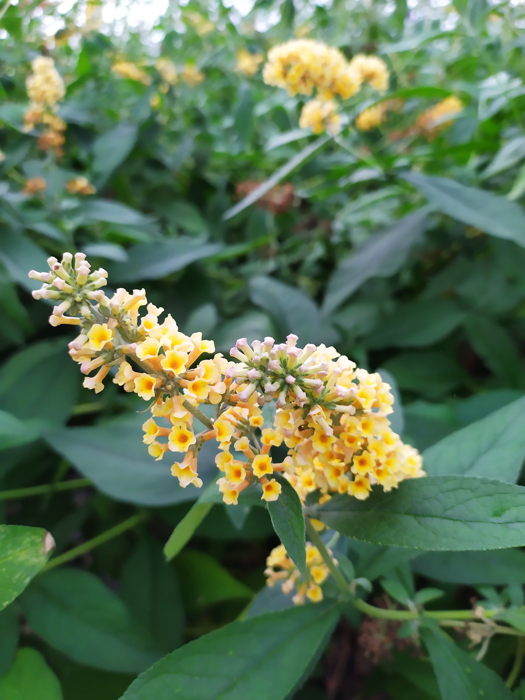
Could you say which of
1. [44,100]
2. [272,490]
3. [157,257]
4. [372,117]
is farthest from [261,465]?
[372,117]

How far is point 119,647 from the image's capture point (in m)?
0.72

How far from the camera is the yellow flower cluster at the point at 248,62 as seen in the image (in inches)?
68.1

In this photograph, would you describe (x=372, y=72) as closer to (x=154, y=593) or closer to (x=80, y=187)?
(x=80, y=187)

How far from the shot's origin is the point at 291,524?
49 centimetres

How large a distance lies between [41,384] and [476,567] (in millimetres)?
844

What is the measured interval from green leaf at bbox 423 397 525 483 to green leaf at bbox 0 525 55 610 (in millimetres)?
503

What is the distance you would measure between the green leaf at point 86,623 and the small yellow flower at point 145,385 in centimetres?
46

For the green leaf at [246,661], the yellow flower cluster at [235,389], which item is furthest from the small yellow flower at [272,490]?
the green leaf at [246,661]

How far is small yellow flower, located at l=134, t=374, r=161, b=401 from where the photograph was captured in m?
→ 0.46

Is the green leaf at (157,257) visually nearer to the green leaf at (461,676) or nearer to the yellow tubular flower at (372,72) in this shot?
the yellow tubular flower at (372,72)

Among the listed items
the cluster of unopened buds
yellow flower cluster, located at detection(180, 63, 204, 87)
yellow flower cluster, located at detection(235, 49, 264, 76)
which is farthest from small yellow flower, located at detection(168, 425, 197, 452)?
yellow flower cluster, located at detection(235, 49, 264, 76)

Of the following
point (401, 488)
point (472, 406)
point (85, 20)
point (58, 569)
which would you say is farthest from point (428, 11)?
point (58, 569)

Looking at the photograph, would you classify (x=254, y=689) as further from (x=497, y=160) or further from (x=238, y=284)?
(x=497, y=160)

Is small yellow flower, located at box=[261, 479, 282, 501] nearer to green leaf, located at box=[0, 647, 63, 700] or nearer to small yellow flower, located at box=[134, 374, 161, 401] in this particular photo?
small yellow flower, located at box=[134, 374, 161, 401]
